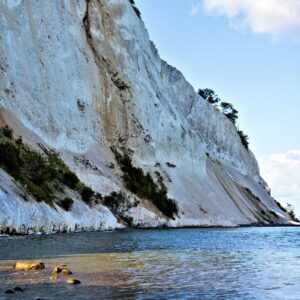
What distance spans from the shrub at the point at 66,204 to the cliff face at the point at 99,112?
556mm

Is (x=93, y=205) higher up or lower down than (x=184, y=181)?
lower down

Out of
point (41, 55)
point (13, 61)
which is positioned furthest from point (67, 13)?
point (13, 61)

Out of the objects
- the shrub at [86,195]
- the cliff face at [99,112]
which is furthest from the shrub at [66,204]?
the shrub at [86,195]

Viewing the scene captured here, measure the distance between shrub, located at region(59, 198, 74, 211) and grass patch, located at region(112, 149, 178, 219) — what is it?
1852 centimetres

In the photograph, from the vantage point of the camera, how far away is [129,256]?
19250 mm

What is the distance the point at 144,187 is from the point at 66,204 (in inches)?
854

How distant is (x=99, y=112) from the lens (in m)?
57.2

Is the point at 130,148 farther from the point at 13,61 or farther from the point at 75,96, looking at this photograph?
the point at 13,61

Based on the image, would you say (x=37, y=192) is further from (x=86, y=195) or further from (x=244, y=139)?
(x=244, y=139)

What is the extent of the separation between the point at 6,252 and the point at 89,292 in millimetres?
7901

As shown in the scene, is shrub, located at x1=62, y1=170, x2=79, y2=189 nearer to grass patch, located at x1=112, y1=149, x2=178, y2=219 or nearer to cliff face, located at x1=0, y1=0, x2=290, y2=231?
cliff face, located at x1=0, y1=0, x2=290, y2=231

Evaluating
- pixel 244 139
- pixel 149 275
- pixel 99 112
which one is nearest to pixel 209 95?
pixel 244 139

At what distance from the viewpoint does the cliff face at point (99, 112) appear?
44.0 metres

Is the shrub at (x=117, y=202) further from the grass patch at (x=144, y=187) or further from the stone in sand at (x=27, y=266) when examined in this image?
the stone in sand at (x=27, y=266)
